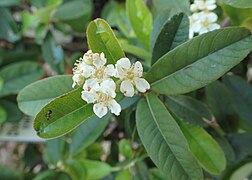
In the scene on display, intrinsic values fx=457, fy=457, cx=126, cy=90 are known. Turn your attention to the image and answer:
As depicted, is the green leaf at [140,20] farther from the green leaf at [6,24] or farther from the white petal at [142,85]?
the green leaf at [6,24]

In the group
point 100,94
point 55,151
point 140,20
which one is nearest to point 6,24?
point 55,151

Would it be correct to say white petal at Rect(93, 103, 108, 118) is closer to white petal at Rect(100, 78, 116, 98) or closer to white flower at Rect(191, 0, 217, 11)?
white petal at Rect(100, 78, 116, 98)

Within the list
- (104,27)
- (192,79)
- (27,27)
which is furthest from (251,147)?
(27,27)

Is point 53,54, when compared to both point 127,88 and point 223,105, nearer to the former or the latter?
point 223,105

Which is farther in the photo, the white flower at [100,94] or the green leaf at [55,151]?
the green leaf at [55,151]

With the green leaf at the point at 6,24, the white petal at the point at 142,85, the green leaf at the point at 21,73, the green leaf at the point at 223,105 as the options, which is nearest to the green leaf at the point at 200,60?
the white petal at the point at 142,85

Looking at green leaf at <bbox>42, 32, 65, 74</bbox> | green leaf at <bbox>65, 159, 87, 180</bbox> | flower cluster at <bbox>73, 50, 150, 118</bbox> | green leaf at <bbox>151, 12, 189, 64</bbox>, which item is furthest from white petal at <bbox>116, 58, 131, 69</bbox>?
green leaf at <bbox>42, 32, 65, 74</bbox>

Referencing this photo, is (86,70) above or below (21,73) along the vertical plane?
above
